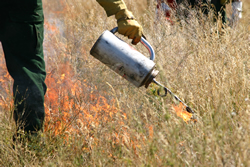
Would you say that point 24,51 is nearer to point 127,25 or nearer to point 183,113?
point 127,25

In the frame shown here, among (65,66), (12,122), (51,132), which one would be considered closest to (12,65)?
(12,122)

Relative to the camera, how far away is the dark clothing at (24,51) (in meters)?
1.96

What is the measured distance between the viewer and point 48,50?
388 cm

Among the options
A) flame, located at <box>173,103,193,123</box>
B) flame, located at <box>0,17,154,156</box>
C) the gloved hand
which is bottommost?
flame, located at <box>0,17,154,156</box>

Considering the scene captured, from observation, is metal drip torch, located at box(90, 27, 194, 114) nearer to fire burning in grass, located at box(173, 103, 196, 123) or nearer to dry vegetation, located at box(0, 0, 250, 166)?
fire burning in grass, located at box(173, 103, 196, 123)

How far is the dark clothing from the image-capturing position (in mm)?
1963

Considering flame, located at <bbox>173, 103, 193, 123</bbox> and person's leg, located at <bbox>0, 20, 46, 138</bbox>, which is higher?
flame, located at <bbox>173, 103, 193, 123</bbox>

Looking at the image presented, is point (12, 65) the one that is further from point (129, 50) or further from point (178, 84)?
point (178, 84)

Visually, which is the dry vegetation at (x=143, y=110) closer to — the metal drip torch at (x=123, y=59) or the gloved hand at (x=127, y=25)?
the metal drip torch at (x=123, y=59)

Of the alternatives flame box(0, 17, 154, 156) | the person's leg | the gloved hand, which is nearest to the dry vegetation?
flame box(0, 17, 154, 156)

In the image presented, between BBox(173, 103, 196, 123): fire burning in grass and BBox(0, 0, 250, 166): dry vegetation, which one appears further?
BBox(173, 103, 196, 123): fire burning in grass

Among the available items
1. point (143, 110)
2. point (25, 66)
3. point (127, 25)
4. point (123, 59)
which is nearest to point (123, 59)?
point (123, 59)

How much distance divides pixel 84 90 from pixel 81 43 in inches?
Result: 45.0

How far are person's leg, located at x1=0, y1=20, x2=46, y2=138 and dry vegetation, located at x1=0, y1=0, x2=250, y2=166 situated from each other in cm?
11
